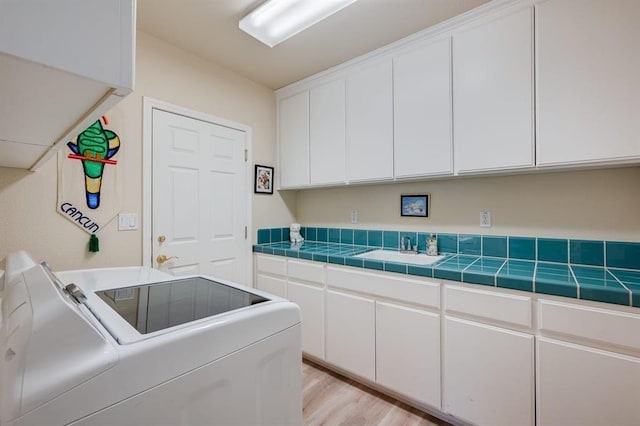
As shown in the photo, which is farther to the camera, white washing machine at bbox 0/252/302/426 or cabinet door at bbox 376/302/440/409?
cabinet door at bbox 376/302/440/409

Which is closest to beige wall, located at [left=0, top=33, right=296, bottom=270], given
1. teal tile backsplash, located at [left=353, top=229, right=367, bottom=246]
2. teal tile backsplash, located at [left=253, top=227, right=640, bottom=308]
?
teal tile backsplash, located at [left=353, top=229, right=367, bottom=246]

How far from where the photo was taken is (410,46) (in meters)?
2.11

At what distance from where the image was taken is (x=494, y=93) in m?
1.77

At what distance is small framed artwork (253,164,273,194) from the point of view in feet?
9.27

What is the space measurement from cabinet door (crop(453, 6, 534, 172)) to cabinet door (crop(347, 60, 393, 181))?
1.59 feet

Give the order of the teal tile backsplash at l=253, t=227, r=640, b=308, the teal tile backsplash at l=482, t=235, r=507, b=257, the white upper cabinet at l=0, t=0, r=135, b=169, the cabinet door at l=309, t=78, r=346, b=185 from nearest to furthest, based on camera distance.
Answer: the white upper cabinet at l=0, t=0, r=135, b=169 < the teal tile backsplash at l=253, t=227, r=640, b=308 < the teal tile backsplash at l=482, t=235, r=507, b=257 < the cabinet door at l=309, t=78, r=346, b=185

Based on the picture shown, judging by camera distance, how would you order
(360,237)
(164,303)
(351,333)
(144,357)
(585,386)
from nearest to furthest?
1. (144,357)
2. (164,303)
3. (585,386)
4. (351,333)
5. (360,237)

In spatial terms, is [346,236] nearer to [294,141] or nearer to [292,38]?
[294,141]

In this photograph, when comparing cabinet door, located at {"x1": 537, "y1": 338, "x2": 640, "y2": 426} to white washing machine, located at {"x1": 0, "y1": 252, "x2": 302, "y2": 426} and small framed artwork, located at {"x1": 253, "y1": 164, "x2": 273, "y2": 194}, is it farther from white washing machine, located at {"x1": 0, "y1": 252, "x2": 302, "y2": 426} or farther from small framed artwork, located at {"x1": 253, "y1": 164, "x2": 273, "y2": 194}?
small framed artwork, located at {"x1": 253, "y1": 164, "x2": 273, "y2": 194}

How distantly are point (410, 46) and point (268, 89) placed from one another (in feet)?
4.78

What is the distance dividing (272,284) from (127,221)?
1233 millimetres

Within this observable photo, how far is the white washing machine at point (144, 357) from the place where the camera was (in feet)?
1.49

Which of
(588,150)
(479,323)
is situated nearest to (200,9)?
(588,150)

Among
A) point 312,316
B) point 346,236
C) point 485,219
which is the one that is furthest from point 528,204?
point 312,316
